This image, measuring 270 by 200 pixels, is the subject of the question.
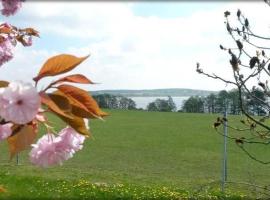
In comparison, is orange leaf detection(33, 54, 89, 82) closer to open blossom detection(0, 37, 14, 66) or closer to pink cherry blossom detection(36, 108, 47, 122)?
pink cherry blossom detection(36, 108, 47, 122)

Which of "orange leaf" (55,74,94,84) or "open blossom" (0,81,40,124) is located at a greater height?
"orange leaf" (55,74,94,84)

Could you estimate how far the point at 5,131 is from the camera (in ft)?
2.45

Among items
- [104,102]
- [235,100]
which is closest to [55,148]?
[235,100]

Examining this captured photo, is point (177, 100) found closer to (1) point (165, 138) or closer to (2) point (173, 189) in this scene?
(1) point (165, 138)

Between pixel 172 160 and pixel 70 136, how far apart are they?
11.0 meters

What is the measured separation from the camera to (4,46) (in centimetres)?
153

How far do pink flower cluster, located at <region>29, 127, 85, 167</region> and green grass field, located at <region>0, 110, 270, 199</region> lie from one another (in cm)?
145

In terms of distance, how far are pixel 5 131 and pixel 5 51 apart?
82cm

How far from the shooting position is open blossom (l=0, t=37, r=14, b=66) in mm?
1469

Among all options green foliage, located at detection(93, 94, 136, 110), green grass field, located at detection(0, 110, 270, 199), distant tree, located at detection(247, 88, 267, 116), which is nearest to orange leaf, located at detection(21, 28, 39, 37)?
green foliage, located at detection(93, 94, 136, 110)

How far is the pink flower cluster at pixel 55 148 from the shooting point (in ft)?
2.69

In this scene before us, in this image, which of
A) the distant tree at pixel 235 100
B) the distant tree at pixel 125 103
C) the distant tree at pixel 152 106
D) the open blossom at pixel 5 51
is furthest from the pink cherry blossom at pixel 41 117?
the distant tree at pixel 152 106

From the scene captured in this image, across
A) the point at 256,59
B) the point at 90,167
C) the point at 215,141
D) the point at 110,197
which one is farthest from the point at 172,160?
the point at 256,59

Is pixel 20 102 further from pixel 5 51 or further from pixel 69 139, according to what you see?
pixel 5 51
